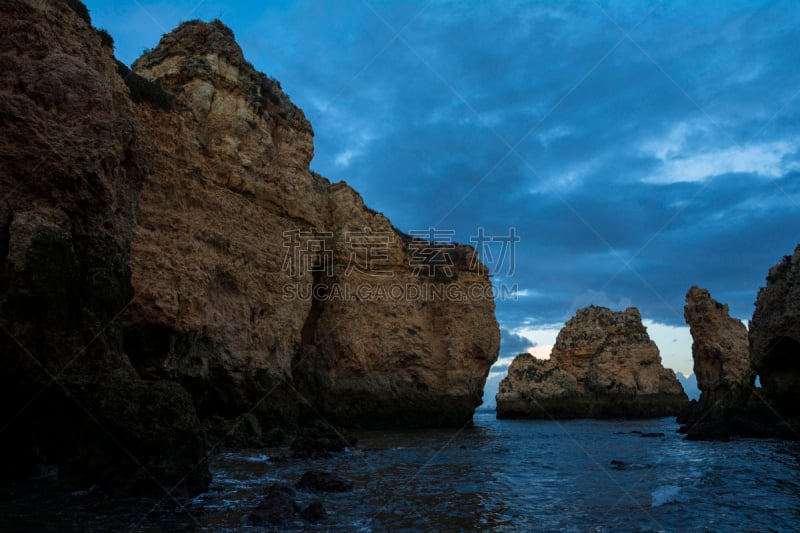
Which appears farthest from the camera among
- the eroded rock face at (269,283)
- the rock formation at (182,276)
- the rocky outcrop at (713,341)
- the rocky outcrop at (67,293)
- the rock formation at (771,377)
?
the rocky outcrop at (713,341)

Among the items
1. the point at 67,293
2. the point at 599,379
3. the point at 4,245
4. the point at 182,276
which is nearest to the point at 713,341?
the point at 599,379

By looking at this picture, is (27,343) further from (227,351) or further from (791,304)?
(791,304)

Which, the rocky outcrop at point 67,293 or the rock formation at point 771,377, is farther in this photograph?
the rock formation at point 771,377

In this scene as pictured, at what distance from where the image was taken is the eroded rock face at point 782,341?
2300 centimetres

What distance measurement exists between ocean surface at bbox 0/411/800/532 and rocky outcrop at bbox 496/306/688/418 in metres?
44.6

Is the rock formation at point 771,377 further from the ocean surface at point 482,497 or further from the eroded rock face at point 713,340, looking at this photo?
the eroded rock face at point 713,340

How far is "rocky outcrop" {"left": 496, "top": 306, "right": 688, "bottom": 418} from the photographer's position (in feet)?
192

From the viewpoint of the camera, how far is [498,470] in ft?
44.9

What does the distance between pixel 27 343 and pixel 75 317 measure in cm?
95

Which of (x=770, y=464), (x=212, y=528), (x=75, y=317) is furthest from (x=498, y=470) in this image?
(x=75, y=317)

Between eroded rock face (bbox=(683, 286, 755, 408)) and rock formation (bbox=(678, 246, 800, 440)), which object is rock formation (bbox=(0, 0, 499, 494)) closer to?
rock formation (bbox=(678, 246, 800, 440))

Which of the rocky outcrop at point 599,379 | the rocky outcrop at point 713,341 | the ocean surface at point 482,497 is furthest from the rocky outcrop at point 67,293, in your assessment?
the rocky outcrop at point 599,379

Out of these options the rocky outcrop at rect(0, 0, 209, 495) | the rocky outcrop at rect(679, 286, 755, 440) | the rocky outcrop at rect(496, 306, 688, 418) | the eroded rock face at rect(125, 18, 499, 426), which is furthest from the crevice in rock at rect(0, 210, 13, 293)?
the rocky outcrop at rect(496, 306, 688, 418)

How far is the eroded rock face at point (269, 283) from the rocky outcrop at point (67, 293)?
6532mm
